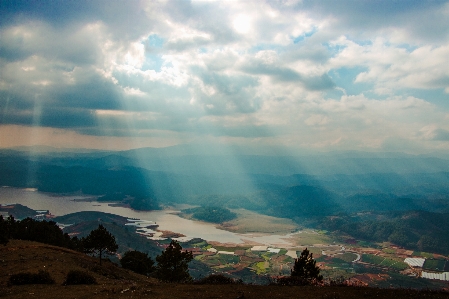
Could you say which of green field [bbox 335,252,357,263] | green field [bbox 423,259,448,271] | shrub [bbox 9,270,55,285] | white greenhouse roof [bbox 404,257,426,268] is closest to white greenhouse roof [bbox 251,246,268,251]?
green field [bbox 335,252,357,263]

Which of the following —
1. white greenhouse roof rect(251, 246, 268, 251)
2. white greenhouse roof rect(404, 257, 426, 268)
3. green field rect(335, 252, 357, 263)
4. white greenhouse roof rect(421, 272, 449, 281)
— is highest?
white greenhouse roof rect(251, 246, 268, 251)

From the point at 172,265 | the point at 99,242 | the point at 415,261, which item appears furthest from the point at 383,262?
the point at 99,242

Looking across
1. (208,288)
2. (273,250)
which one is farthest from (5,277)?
(273,250)

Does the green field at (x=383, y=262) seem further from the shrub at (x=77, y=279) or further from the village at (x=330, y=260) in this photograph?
the shrub at (x=77, y=279)

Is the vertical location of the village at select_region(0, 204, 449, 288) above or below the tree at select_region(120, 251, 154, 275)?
below

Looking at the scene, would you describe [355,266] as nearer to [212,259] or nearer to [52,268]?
[212,259]

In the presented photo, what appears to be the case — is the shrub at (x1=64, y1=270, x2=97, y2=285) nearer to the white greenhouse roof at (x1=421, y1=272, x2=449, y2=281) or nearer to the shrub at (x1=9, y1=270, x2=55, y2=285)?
the shrub at (x1=9, y1=270, x2=55, y2=285)

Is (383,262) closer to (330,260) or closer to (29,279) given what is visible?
(330,260)

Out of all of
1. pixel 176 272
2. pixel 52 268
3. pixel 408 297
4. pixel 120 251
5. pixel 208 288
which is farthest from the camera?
pixel 120 251
